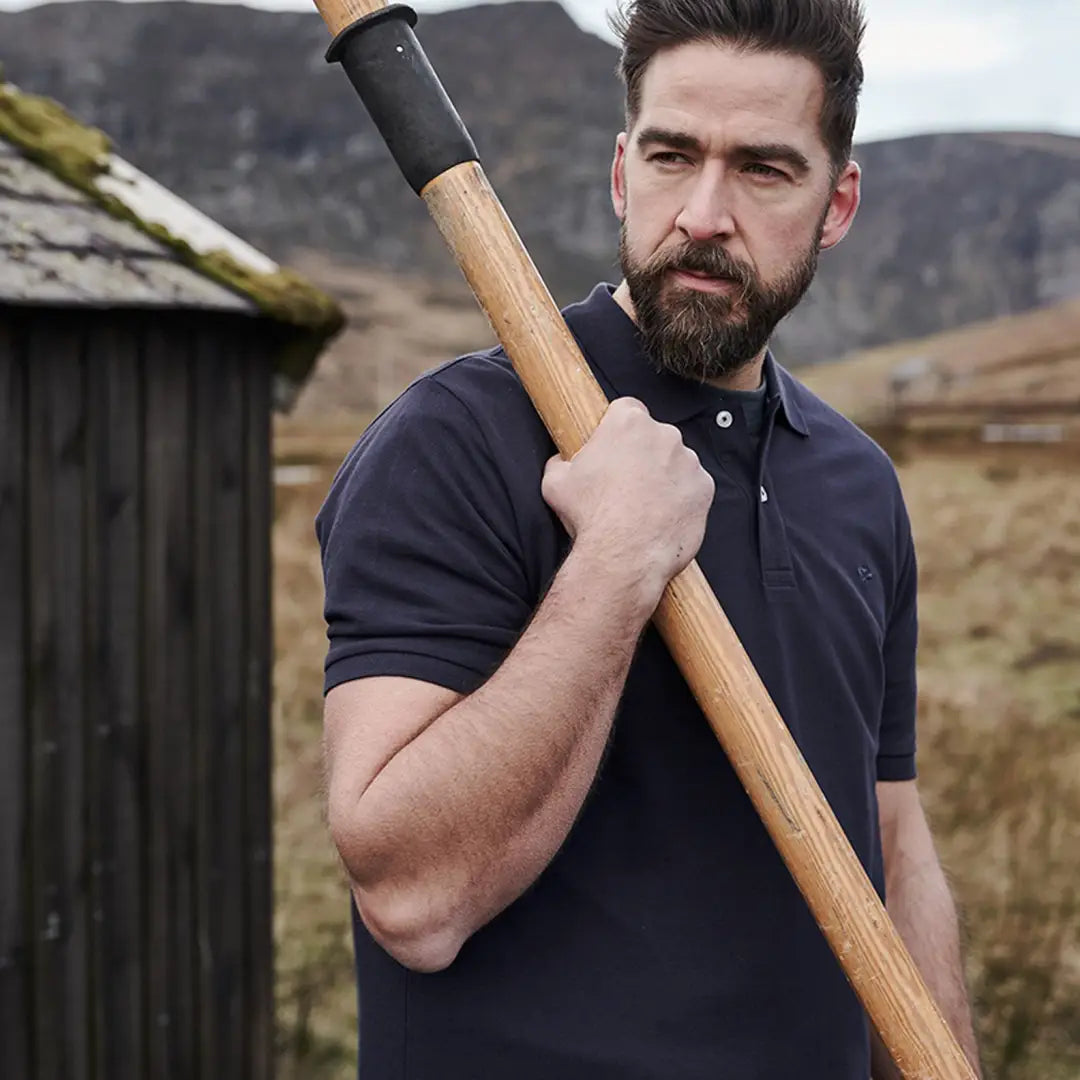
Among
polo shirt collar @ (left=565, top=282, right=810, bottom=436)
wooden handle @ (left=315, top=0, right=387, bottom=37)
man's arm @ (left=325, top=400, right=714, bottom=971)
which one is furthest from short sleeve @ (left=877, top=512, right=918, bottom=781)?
wooden handle @ (left=315, top=0, right=387, bottom=37)

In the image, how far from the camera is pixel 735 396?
2055 mm

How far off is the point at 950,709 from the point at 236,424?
8.73 metres

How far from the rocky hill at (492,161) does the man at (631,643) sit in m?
75.8

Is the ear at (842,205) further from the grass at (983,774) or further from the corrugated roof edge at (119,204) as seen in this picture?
the corrugated roof edge at (119,204)

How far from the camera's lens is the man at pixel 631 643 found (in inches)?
61.9

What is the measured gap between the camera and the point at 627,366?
1980 millimetres

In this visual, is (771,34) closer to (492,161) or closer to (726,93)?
(726,93)

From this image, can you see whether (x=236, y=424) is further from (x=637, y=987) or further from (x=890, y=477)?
(x=637, y=987)

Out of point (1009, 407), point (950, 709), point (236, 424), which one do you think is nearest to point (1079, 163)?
point (1009, 407)

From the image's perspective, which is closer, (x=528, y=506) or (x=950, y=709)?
(x=528, y=506)

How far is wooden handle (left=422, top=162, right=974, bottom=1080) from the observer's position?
1672 millimetres

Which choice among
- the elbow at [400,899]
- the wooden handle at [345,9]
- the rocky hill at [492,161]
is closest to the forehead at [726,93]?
the wooden handle at [345,9]

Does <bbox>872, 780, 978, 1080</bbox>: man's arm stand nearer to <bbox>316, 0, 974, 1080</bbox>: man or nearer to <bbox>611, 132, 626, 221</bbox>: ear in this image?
<bbox>316, 0, 974, 1080</bbox>: man

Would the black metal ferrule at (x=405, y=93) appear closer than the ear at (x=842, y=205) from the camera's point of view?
Yes
